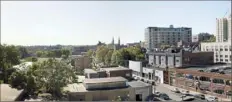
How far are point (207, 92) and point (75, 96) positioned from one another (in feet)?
22.6

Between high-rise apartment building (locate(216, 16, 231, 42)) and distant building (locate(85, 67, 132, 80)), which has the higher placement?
high-rise apartment building (locate(216, 16, 231, 42))

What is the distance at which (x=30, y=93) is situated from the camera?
7.87 meters

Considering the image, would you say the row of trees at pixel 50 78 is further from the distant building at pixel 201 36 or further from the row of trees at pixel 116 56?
the distant building at pixel 201 36

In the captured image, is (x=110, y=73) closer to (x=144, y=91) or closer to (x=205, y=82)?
(x=144, y=91)

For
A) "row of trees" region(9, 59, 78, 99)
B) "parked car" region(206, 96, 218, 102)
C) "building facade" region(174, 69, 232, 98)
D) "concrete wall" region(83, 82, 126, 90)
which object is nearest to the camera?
"row of trees" region(9, 59, 78, 99)

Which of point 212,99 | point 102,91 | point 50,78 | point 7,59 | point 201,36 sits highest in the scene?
point 201,36

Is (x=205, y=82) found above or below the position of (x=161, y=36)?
below

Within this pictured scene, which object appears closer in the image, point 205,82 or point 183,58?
point 205,82

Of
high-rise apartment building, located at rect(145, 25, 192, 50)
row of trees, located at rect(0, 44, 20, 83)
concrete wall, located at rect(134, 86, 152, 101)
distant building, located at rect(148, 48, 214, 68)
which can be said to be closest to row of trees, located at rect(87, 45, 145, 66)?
distant building, located at rect(148, 48, 214, 68)

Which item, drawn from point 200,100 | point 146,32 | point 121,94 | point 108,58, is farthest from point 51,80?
point 146,32

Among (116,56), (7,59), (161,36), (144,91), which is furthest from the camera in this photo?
(161,36)

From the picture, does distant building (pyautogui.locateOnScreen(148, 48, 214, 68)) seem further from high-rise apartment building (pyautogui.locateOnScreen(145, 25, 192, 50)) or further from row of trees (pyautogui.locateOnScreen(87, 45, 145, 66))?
high-rise apartment building (pyautogui.locateOnScreen(145, 25, 192, 50))

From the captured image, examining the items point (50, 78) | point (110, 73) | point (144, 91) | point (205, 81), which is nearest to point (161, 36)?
point (205, 81)

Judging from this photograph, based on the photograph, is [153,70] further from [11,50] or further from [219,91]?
[11,50]
